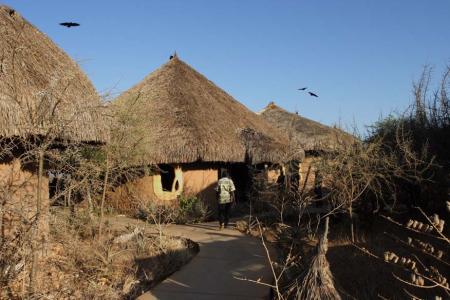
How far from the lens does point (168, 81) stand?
17.2 m

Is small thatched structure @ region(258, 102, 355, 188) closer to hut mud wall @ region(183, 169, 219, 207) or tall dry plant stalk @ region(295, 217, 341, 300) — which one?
hut mud wall @ region(183, 169, 219, 207)

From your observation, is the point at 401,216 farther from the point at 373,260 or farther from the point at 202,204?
the point at 202,204

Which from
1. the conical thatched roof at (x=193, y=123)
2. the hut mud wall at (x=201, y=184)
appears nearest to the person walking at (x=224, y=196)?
the conical thatched roof at (x=193, y=123)

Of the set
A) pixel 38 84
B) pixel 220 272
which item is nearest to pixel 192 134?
pixel 38 84

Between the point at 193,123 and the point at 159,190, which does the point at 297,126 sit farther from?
the point at 159,190

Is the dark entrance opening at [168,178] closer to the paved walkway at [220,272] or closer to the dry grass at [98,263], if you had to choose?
the paved walkway at [220,272]

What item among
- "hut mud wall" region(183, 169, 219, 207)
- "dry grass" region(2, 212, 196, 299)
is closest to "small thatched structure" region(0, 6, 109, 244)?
"dry grass" region(2, 212, 196, 299)

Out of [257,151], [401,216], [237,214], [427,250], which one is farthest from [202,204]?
[427,250]

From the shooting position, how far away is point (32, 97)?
729 centimetres

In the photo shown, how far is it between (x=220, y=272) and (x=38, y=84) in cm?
397

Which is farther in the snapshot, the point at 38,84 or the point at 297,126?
the point at 297,126

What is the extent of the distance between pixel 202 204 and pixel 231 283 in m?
7.02

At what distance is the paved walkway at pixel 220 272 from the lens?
624 cm

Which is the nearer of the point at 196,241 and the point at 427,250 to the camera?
the point at 427,250
